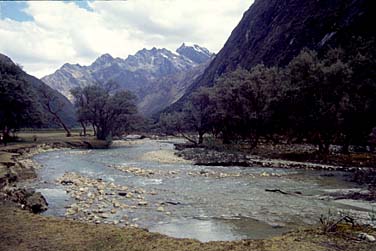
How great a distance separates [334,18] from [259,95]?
135 feet

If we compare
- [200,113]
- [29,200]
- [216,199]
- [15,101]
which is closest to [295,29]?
[200,113]

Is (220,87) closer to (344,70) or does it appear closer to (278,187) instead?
(344,70)

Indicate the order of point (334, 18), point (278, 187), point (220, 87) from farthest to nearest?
point (334, 18) < point (220, 87) < point (278, 187)

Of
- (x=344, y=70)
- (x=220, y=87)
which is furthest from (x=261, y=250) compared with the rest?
(x=220, y=87)

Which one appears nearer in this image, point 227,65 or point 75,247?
point 75,247

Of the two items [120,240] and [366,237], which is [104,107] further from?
[366,237]

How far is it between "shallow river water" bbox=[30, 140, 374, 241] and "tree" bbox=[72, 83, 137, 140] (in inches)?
1646

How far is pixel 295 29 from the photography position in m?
104

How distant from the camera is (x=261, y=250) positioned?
410 inches

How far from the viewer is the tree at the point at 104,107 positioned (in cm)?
7512

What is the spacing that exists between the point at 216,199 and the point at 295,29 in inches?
3700

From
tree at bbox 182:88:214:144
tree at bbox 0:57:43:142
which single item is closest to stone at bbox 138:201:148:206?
tree at bbox 0:57:43:142

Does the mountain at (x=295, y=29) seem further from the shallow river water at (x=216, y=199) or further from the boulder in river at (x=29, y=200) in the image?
the boulder in river at (x=29, y=200)

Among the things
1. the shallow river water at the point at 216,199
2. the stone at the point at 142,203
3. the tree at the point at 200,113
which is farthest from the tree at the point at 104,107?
the stone at the point at 142,203
